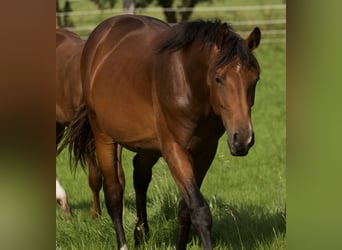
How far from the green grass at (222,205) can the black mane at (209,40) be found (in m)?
1.19

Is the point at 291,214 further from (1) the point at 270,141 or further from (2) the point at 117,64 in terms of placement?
(1) the point at 270,141

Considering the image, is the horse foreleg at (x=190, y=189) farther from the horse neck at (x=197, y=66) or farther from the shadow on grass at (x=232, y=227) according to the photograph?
the shadow on grass at (x=232, y=227)

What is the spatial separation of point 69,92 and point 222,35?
11.1 feet

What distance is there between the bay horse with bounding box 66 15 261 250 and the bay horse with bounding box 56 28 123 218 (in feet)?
3.69

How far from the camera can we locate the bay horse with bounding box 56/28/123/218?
23.1ft

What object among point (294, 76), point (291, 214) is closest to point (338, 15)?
point (294, 76)

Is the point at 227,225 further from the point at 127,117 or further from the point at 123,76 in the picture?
the point at 123,76

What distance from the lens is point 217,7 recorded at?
76.7 feet

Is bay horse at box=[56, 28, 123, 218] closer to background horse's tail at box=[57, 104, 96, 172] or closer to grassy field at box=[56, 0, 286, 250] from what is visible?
grassy field at box=[56, 0, 286, 250]

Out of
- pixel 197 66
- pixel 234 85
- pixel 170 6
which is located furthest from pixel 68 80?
pixel 170 6

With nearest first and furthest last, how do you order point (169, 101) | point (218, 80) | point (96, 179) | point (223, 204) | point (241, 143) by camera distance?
point (241, 143), point (218, 80), point (169, 101), point (223, 204), point (96, 179)

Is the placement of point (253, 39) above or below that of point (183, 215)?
above

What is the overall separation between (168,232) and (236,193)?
2.27 meters

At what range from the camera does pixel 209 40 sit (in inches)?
175
